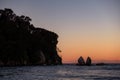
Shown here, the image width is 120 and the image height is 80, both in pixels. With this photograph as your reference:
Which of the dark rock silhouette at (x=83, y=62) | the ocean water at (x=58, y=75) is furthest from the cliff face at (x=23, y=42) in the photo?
the ocean water at (x=58, y=75)

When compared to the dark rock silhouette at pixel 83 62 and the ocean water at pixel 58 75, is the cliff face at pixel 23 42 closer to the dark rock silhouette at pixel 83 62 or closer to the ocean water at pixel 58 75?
the dark rock silhouette at pixel 83 62

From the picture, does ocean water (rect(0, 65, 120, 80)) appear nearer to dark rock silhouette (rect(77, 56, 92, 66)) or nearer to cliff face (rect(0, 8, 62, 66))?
cliff face (rect(0, 8, 62, 66))

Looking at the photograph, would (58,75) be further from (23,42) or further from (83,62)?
(83,62)

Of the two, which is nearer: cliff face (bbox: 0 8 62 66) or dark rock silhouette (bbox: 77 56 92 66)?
cliff face (bbox: 0 8 62 66)

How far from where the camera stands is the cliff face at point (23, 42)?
92375 millimetres

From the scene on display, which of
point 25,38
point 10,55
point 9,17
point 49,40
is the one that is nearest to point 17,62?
point 10,55

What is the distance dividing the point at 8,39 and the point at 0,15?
10808 millimetres

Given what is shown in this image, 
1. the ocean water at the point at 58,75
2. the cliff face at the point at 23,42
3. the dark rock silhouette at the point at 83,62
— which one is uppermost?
the cliff face at the point at 23,42

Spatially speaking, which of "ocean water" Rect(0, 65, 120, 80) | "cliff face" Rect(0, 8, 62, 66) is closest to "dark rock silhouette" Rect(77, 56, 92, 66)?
"cliff face" Rect(0, 8, 62, 66)

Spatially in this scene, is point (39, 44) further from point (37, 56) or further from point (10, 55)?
point (10, 55)

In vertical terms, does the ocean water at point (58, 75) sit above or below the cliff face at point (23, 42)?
below

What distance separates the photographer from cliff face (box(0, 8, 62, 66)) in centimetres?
9238

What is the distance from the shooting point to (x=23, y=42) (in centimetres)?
10019

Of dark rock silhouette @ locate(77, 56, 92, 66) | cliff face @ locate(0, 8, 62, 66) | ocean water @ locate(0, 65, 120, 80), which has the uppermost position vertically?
cliff face @ locate(0, 8, 62, 66)
